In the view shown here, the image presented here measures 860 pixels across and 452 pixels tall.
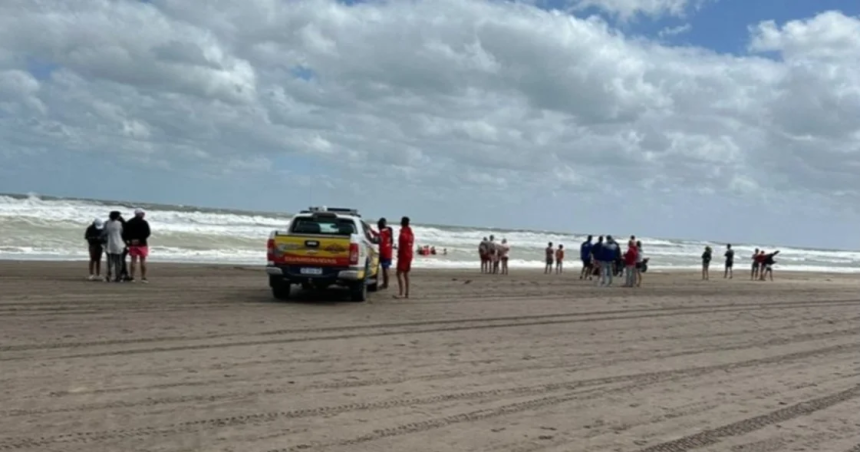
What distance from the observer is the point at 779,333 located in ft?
45.9

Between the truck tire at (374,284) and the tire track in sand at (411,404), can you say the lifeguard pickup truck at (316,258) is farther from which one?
the tire track in sand at (411,404)

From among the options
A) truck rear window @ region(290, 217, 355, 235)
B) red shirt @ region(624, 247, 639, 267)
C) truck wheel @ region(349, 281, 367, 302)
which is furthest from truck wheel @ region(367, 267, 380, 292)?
red shirt @ region(624, 247, 639, 267)

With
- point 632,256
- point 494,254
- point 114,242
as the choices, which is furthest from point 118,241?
point 494,254

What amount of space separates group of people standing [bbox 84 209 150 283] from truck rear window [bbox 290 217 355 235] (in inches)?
162

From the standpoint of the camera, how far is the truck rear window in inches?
650

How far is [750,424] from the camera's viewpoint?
6.90m

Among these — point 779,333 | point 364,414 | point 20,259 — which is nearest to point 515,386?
point 364,414

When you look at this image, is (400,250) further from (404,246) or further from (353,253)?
(353,253)

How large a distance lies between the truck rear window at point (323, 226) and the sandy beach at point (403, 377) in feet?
4.77

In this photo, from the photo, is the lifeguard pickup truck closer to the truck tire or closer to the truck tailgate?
the truck tailgate

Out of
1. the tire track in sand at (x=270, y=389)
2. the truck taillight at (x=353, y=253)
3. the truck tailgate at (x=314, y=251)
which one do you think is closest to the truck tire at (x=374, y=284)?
the truck taillight at (x=353, y=253)

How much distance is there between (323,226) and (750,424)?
435 inches

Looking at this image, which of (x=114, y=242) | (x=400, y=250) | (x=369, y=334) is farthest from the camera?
(x=114, y=242)

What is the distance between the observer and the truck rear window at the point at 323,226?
16.5m
